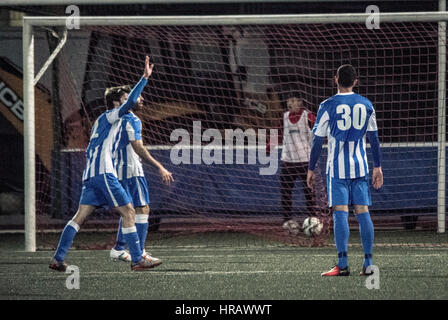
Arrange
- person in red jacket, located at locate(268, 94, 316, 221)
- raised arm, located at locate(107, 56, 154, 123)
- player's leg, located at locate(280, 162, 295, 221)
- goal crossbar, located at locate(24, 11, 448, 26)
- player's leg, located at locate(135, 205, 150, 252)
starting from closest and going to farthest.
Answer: raised arm, located at locate(107, 56, 154, 123) → player's leg, located at locate(135, 205, 150, 252) → goal crossbar, located at locate(24, 11, 448, 26) → person in red jacket, located at locate(268, 94, 316, 221) → player's leg, located at locate(280, 162, 295, 221)

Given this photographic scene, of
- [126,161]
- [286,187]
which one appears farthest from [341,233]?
[286,187]

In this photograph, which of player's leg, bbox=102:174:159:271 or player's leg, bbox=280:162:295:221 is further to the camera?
player's leg, bbox=280:162:295:221

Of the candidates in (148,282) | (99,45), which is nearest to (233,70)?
(99,45)

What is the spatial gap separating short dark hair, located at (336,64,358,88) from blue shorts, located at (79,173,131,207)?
1968 millimetres

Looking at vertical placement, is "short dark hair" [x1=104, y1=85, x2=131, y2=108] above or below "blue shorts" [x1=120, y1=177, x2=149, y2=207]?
above

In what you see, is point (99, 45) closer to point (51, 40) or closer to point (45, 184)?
point (51, 40)

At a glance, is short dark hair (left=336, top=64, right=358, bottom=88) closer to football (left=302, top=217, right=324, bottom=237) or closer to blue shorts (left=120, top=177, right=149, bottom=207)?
blue shorts (left=120, top=177, right=149, bottom=207)

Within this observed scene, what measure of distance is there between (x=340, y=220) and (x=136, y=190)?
2108 mm

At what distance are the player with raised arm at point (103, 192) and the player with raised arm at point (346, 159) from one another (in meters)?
1.53

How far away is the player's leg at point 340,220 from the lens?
291 inches

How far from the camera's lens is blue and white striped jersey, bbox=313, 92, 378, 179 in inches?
293

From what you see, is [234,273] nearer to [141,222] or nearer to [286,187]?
[141,222]

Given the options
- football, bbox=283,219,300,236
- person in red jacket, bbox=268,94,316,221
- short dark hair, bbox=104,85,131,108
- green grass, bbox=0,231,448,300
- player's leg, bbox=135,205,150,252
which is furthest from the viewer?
person in red jacket, bbox=268,94,316,221

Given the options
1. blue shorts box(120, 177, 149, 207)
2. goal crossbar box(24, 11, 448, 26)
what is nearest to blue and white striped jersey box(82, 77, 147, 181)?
blue shorts box(120, 177, 149, 207)
